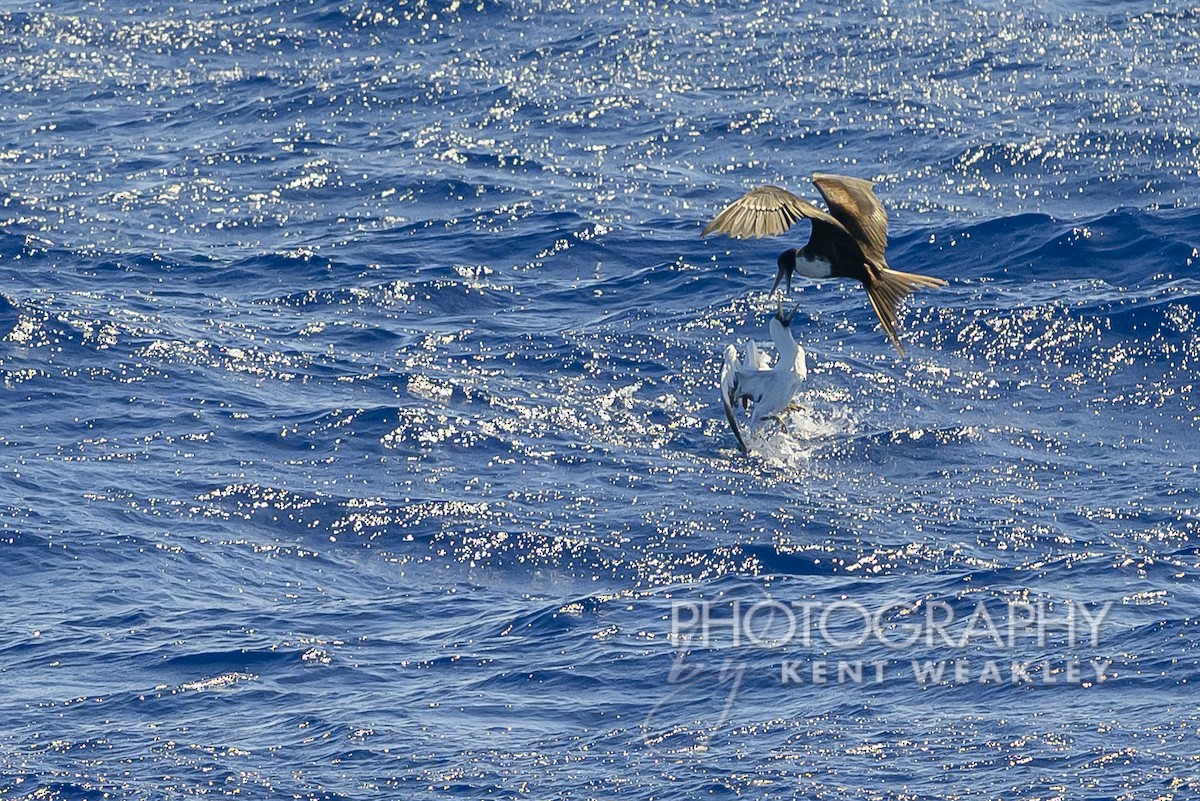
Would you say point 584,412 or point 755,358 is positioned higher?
point 755,358

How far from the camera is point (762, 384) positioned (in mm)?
17953

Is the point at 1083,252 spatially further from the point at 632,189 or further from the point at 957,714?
the point at 957,714

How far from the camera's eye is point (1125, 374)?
19688 millimetres

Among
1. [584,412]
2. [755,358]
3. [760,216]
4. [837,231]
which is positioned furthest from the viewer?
[584,412]

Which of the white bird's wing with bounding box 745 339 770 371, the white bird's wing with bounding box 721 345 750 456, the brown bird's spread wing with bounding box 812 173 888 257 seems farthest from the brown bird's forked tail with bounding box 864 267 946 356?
the white bird's wing with bounding box 745 339 770 371

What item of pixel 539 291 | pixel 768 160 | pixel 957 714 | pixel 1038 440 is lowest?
pixel 957 714

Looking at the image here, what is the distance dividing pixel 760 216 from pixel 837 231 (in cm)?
73

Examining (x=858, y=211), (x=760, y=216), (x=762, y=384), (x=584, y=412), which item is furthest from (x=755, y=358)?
(x=760, y=216)

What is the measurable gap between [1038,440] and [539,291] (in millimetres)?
6262

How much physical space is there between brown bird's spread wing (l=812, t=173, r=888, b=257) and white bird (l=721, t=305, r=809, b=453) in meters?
1.55

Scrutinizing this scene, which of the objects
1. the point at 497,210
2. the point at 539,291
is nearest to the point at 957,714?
the point at 539,291

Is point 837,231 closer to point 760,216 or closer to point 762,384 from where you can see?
point 760,216

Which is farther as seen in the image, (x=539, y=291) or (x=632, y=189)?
(x=632, y=189)

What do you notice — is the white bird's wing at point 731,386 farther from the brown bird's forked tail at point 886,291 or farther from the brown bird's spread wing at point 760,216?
the brown bird's spread wing at point 760,216
